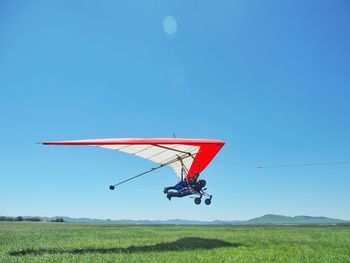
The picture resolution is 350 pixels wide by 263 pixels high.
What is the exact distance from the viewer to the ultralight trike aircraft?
2056 centimetres

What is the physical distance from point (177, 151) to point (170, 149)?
0.66 m

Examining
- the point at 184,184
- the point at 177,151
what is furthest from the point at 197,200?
the point at 177,151

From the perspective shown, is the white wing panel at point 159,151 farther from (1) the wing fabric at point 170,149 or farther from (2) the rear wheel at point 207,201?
(2) the rear wheel at point 207,201

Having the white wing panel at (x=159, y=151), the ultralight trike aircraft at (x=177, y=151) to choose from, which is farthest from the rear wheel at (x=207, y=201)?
the white wing panel at (x=159, y=151)

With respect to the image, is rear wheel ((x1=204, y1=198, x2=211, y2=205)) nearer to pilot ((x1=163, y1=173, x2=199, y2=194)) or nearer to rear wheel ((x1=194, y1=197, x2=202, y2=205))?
rear wheel ((x1=194, y1=197, x2=202, y2=205))

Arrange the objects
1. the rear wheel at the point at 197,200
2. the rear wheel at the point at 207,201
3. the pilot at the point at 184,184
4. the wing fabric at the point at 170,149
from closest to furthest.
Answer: the wing fabric at the point at 170,149
the rear wheel at the point at 207,201
the rear wheel at the point at 197,200
the pilot at the point at 184,184

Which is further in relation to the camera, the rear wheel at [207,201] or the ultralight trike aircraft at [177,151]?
the rear wheel at [207,201]

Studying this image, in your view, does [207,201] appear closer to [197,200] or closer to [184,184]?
[197,200]

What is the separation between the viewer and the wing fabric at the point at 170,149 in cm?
2037

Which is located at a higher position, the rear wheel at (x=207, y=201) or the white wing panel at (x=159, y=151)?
the white wing panel at (x=159, y=151)

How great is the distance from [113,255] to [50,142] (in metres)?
6.64

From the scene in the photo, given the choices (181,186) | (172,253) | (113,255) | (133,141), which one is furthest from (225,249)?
(133,141)

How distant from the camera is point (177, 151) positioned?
2366 cm

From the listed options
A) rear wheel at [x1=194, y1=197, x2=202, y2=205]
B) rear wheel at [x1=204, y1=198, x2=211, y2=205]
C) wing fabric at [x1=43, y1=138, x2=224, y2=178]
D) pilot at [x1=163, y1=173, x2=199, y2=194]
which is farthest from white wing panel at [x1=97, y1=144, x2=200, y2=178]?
rear wheel at [x1=204, y1=198, x2=211, y2=205]
